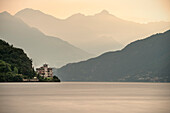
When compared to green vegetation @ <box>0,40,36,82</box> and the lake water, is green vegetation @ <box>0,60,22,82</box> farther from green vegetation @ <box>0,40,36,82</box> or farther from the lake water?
the lake water

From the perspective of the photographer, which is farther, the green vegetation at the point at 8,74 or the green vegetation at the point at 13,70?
the green vegetation at the point at 13,70

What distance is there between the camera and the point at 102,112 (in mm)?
38625

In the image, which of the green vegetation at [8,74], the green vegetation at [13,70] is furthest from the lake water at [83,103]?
the green vegetation at [13,70]

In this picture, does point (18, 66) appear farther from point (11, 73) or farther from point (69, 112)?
point (69, 112)

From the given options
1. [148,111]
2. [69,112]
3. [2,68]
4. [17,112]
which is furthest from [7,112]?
[2,68]

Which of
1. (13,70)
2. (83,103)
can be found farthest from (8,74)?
(83,103)

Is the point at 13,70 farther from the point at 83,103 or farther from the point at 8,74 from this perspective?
the point at 83,103

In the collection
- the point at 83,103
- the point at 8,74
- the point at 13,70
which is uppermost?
the point at 13,70

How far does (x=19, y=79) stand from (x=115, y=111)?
15244 cm

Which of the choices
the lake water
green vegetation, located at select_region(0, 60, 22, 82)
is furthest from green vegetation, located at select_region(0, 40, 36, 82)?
the lake water

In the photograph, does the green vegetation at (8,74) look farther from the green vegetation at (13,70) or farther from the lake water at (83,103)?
the lake water at (83,103)

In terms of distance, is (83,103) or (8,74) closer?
(83,103)

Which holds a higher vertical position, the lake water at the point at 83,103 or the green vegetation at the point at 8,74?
the green vegetation at the point at 8,74

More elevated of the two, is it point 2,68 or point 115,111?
point 2,68
